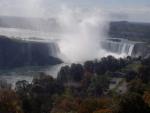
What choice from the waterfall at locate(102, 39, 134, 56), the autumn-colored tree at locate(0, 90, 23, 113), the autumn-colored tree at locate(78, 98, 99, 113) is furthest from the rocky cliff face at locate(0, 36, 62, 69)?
the autumn-colored tree at locate(78, 98, 99, 113)

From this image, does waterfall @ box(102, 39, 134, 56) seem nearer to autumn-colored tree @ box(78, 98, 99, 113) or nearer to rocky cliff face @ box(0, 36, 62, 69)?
rocky cliff face @ box(0, 36, 62, 69)

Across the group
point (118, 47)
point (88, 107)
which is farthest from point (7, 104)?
point (118, 47)

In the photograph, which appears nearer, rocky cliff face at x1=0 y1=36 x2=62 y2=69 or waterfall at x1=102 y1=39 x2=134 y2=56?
rocky cliff face at x1=0 y1=36 x2=62 y2=69

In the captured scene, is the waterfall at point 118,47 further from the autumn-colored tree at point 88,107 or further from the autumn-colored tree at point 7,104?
the autumn-colored tree at point 7,104

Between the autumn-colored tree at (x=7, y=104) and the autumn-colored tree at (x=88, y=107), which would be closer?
the autumn-colored tree at (x=7, y=104)

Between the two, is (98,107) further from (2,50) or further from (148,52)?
(2,50)

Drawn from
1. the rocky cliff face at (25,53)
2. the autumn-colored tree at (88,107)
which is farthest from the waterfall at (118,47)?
the autumn-colored tree at (88,107)

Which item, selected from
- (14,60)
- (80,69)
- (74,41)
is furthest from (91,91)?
(74,41)

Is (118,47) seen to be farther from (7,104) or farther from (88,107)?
(7,104)
